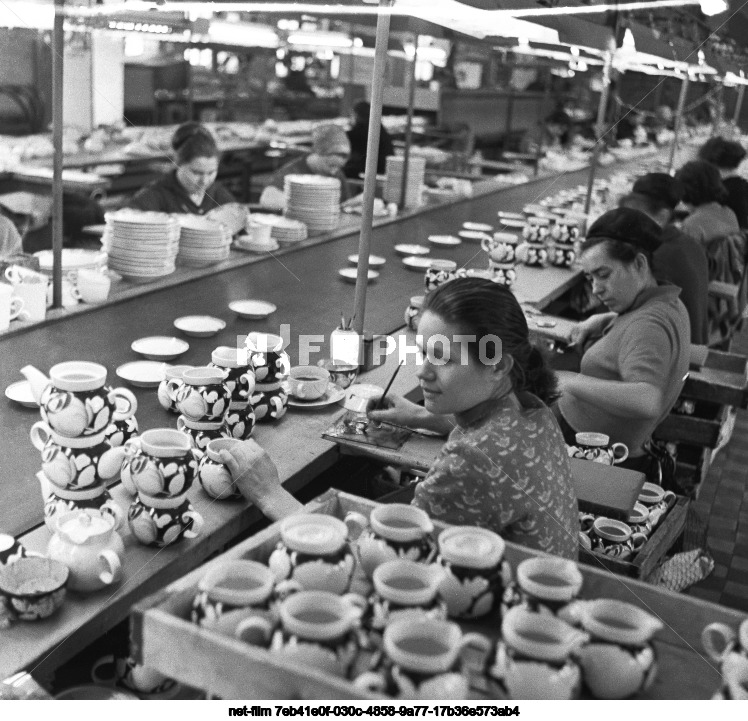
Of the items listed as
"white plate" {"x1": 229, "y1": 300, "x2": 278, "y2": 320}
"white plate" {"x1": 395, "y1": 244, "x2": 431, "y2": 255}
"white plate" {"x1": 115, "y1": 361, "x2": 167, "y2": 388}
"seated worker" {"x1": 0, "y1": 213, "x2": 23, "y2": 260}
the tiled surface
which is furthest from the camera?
"white plate" {"x1": 395, "y1": 244, "x2": 431, "y2": 255}

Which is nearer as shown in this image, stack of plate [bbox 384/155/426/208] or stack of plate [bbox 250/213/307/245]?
stack of plate [bbox 250/213/307/245]

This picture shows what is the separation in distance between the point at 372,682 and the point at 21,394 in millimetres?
1442

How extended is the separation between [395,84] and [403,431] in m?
10.8

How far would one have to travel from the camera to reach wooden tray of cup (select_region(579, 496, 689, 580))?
208 centimetres

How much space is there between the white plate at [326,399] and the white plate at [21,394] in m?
0.63

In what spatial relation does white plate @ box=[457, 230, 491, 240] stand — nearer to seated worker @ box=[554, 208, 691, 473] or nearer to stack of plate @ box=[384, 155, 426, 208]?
stack of plate @ box=[384, 155, 426, 208]

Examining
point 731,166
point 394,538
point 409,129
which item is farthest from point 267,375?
point 731,166

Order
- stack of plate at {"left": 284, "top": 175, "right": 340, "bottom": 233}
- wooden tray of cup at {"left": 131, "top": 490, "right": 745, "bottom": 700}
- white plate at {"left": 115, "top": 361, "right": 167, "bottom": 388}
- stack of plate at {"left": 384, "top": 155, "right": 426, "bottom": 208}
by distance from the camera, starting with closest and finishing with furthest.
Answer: wooden tray of cup at {"left": 131, "top": 490, "right": 745, "bottom": 700} → white plate at {"left": 115, "top": 361, "right": 167, "bottom": 388} → stack of plate at {"left": 284, "top": 175, "right": 340, "bottom": 233} → stack of plate at {"left": 384, "top": 155, "right": 426, "bottom": 208}

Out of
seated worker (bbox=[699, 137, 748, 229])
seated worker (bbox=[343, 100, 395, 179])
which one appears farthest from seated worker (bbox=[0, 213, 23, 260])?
seated worker (bbox=[699, 137, 748, 229])

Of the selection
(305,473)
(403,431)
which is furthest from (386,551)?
(403,431)

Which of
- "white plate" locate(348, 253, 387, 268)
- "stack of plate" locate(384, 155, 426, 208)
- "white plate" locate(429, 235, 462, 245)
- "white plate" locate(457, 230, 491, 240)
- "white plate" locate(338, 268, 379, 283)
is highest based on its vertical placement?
"stack of plate" locate(384, 155, 426, 208)

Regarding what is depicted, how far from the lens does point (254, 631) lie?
3.49ft

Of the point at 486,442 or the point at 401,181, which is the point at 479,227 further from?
the point at 486,442

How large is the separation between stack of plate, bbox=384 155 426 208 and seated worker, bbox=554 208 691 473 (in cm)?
250
